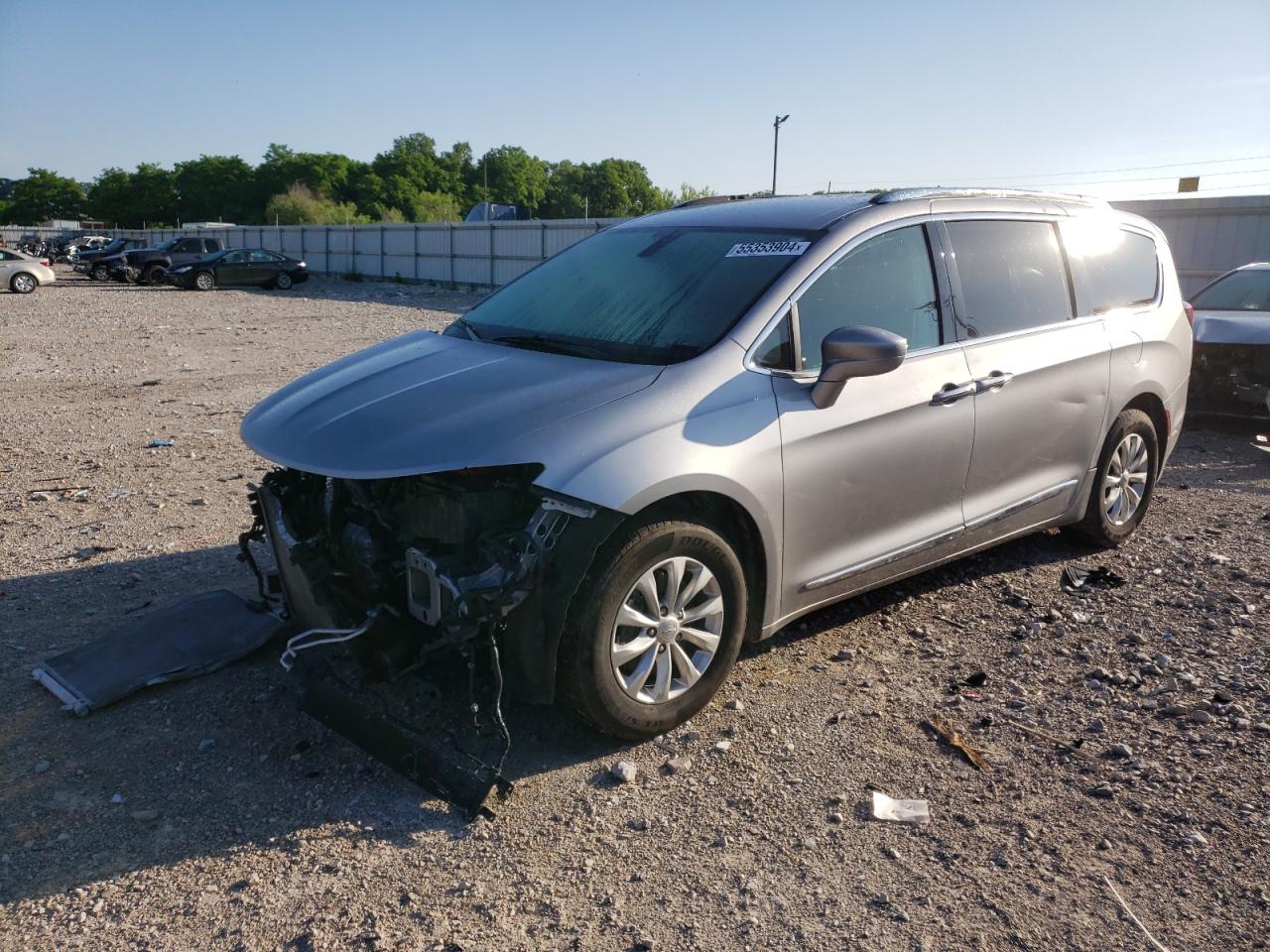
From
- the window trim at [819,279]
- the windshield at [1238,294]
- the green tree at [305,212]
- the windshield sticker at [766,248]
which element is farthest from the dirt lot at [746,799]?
the green tree at [305,212]

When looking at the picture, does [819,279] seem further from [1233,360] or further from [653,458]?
[1233,360]

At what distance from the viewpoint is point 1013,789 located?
343cm

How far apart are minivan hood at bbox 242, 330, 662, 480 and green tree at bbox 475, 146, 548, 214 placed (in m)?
124

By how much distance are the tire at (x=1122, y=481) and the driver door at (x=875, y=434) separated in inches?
57.4

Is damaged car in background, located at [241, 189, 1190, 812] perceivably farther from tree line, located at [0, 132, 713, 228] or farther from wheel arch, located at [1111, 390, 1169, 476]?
tree line, located at [0, 132, 713, 228]

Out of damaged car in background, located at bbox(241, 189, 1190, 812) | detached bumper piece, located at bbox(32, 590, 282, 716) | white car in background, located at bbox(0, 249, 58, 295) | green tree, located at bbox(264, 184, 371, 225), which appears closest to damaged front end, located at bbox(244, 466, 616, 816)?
damaged car in background, located at bbox(241, 189, 1190, 812)

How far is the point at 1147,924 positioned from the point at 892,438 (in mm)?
1994

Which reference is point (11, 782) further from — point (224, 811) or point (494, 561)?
point (494, 561)

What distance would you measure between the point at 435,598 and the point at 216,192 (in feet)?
449

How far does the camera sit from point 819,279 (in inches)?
160

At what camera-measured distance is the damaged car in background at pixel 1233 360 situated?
29.5 feet

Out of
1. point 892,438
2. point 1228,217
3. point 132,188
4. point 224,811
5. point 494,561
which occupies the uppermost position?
point 132,188

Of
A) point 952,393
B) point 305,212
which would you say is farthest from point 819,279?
point 305,212

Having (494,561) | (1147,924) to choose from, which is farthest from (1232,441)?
(494,561)
